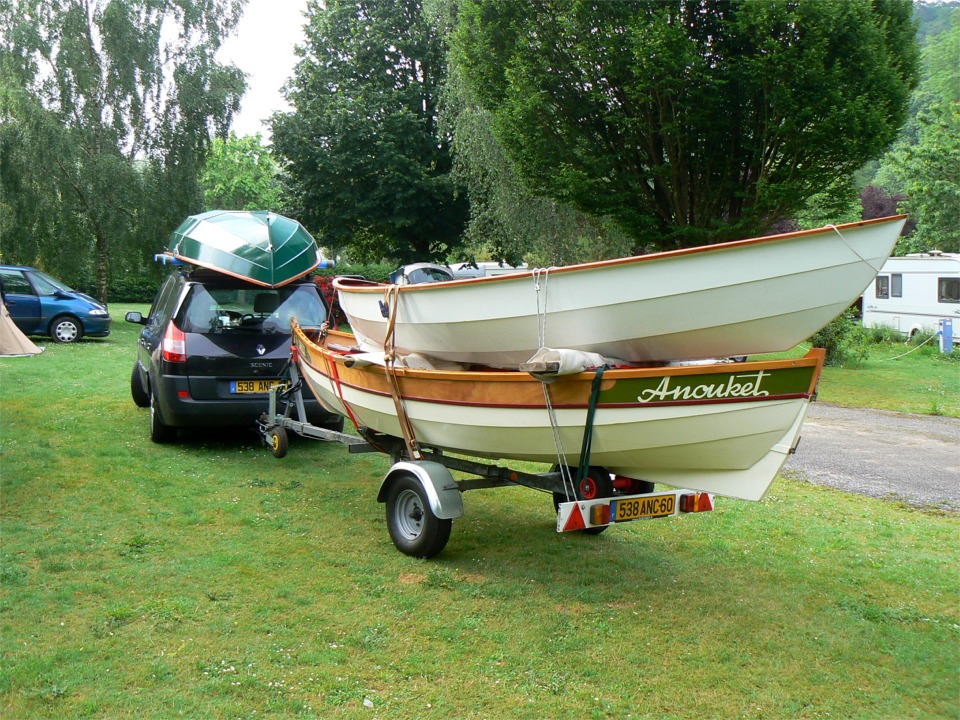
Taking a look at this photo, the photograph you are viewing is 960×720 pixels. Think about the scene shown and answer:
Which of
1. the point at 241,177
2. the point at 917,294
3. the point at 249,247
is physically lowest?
the point at 249,247

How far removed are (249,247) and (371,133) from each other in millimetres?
23341

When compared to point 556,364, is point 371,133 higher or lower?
higher

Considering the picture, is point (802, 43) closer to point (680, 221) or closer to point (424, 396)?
point (680, 221)

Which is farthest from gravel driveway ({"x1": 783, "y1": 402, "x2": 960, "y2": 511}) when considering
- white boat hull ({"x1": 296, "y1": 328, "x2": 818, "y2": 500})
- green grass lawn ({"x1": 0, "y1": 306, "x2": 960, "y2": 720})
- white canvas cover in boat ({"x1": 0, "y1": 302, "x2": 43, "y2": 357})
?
white canvas cover in boat ({"x1": 0, "y1": 302, "x2": 43, "y2": 357})

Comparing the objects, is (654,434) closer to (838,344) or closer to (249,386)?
(249,386)

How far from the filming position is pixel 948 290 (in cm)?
2370

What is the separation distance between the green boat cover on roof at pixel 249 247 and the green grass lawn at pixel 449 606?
81.1 inches

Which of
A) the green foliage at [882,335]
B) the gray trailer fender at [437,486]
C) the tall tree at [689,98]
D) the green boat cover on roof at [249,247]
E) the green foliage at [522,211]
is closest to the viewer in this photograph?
the gray trailer fender at [437,486]

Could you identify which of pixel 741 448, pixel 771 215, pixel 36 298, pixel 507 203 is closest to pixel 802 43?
pixel 771 215

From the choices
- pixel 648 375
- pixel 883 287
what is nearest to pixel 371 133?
pixel 883 287

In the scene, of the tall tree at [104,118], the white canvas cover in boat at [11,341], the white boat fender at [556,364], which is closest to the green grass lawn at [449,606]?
the white boat fender at [556,364]

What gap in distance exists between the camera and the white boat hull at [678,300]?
4.29m

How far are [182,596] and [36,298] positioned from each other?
17101 mm

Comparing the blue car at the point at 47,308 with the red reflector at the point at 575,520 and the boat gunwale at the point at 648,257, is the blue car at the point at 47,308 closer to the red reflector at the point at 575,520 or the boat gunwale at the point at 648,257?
the boat gunwale at the point at 648,257
